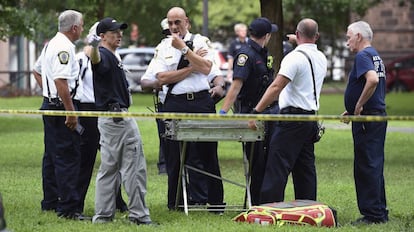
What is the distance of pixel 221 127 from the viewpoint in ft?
36.2

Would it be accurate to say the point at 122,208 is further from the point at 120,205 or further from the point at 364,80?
the point at 364,80

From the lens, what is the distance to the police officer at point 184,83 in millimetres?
11312

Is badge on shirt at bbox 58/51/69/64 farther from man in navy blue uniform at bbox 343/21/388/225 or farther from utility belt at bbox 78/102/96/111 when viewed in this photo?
man in navy blue uniform at bbox 343/21/388/225

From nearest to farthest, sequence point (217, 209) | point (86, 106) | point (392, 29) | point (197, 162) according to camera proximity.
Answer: point (217, 209) < point (197, 162) < point (86, 106) < point (392, 29)

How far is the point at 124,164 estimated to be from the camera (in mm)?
10500

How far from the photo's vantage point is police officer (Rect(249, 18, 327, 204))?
35.4 feet

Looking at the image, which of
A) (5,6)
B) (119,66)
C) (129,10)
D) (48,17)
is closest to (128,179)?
(119,66)

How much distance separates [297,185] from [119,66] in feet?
7.06

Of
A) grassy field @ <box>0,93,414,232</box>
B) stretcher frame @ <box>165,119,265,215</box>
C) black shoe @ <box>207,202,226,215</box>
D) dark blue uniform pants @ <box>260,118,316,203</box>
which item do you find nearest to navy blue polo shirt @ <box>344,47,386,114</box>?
dark blue uniform pants @ <box>260,118,316,203</box>

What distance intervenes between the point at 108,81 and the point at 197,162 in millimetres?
1687

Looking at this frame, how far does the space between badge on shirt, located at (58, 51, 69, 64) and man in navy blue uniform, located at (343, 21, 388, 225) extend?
261cm

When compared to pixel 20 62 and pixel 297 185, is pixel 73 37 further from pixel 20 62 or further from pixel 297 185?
pixel 20 62

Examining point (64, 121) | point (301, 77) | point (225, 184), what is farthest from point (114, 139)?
point (225, 184)

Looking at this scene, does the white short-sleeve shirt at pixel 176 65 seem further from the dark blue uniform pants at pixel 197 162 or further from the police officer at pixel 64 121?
the police officer at pixel 64 121
